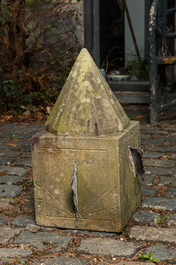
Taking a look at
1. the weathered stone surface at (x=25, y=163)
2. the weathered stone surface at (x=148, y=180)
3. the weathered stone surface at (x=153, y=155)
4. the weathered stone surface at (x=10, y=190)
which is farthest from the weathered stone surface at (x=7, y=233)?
the weathered stone surface at (x=153, y=155)

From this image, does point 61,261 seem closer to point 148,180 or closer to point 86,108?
point 86,108

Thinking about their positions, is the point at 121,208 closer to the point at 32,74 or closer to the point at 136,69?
the point at 32,74

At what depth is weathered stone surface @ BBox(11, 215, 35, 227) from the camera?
8.95 ft

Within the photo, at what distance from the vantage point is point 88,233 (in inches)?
102

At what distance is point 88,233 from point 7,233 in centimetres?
49

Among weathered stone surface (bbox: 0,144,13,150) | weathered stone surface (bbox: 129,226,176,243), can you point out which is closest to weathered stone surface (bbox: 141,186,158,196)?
weathered stone surface (bbox: 129,226,176,243)

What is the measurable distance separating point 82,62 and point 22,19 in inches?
148

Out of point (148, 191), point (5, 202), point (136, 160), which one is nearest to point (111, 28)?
point (148, 191)

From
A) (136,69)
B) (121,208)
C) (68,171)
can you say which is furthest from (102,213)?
(136,69)

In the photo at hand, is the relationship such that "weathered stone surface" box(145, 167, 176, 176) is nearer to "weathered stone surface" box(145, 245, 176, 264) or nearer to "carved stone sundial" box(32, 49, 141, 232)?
"carved stone sundial" box(32, 49, 141, 232)

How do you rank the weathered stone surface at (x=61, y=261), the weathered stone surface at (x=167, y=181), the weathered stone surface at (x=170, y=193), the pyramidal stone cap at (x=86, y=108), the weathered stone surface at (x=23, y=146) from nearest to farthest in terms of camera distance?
the weathered stone surface at (x=61, y=261) < the pyramidal stone cap at (x=86, y=108) < the weathered stone surface at (x=170, y=193) < the weathered stone surface at (x=167, y=181) < the weathered stone surface at (x=23, y=146)

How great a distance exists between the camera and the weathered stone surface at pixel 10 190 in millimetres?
3248

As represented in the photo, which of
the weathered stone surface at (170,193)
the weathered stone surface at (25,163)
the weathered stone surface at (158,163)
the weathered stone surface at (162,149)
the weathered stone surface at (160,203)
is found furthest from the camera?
the weathered stone surface at (162,149)

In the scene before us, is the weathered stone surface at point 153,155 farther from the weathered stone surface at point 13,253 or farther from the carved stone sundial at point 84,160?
the weathered stone surface at point 13,253
